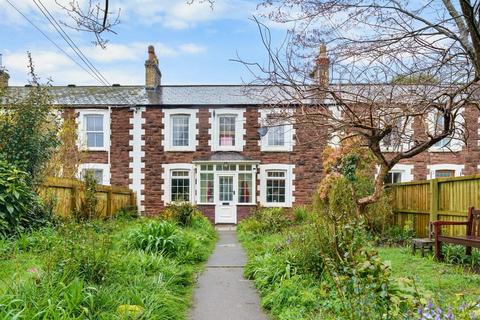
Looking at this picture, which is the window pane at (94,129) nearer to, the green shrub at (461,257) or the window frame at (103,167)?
the window frame at (103,167)

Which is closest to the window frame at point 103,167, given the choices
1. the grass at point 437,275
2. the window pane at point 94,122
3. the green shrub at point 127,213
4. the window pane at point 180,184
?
the window pane at point 94,122

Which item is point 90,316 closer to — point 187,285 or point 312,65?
point 187,285

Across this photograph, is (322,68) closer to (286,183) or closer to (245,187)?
(286,183)

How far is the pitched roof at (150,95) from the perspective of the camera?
20.0 m

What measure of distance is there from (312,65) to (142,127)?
14255mm

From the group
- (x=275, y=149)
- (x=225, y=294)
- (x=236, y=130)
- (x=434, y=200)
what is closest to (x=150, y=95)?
(x=236, y=130)

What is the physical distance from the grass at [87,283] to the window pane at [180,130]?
1300 cm

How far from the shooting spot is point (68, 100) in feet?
67.2

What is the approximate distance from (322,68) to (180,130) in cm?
1378

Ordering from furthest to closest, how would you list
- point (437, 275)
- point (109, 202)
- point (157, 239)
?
point (109, 202), point (157, 239), point (437, 275)

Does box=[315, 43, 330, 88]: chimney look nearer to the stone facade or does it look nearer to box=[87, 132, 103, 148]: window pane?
the stone facade

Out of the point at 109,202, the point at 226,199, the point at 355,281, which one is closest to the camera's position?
the point at 355,281

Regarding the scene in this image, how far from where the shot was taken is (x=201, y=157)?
64.8ft

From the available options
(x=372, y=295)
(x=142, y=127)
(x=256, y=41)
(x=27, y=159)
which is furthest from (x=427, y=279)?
(x=142, y=127)
